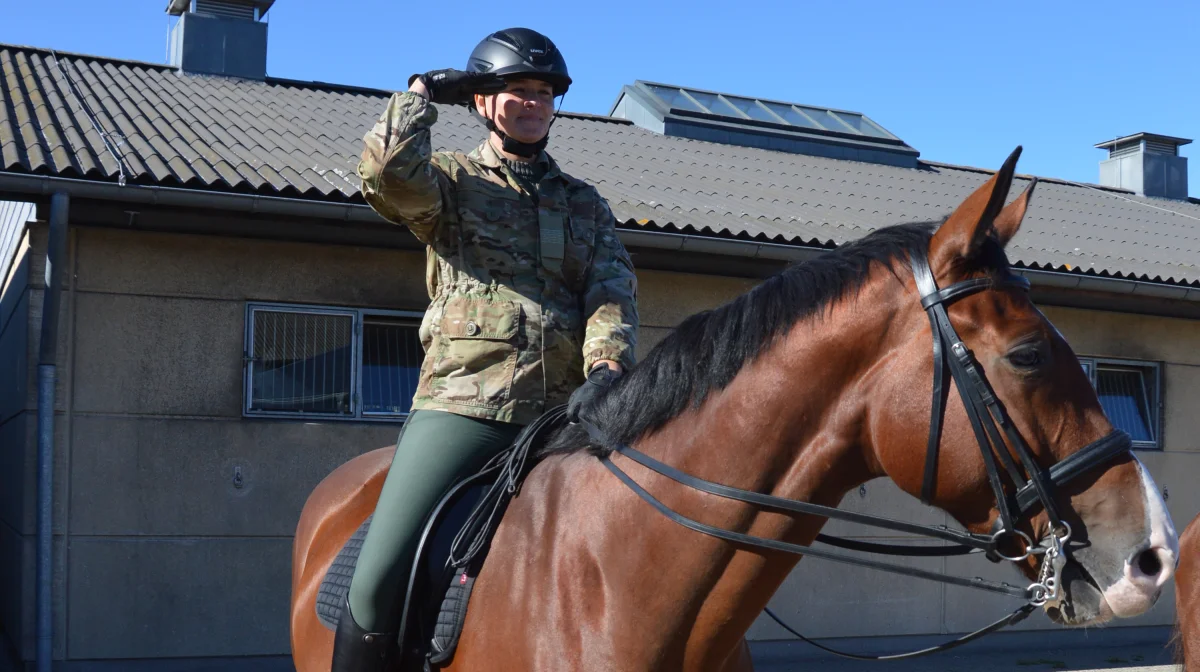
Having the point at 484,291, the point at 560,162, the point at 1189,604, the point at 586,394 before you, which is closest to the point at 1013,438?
the point at 586,394

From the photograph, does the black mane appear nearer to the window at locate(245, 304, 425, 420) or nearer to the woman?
the woman

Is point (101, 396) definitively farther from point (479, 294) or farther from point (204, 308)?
point (479, 294)

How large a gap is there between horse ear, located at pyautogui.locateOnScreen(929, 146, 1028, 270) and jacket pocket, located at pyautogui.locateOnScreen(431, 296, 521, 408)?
112cm

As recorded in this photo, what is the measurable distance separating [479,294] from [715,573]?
1.01 metres

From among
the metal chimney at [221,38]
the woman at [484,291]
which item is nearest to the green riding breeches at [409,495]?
the woman at [484,291]

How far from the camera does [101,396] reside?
7047 mm

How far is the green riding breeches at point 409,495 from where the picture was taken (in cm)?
275

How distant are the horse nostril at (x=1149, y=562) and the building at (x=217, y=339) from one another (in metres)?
5.71

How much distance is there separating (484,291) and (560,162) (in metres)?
7.55

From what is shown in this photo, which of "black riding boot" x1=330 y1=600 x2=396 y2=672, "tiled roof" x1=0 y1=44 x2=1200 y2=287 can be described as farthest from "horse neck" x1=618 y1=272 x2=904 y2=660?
"tiled roof" x1=0 y1=44 x2=1200 y2=287

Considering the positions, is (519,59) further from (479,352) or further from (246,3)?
(246,3)

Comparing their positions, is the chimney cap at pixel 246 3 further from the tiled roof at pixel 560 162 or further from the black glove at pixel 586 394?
the black glove at pixel 586 394

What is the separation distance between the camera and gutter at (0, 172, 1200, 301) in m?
6.43

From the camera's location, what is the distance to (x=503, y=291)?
9.67 feet
